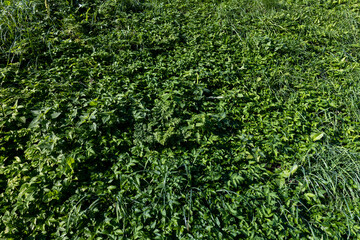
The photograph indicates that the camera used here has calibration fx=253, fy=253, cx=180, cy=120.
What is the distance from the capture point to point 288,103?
3559mm

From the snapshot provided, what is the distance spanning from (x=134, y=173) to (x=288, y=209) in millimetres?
1537

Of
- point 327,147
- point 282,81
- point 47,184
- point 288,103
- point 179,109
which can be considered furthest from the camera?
point 282,81

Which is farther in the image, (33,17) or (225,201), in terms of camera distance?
(33,17)

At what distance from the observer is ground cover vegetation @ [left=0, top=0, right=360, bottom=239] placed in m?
2.30

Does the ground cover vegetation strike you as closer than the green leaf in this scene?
Yes

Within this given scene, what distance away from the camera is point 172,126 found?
301 cm

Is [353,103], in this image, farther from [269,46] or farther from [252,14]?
[252,14]

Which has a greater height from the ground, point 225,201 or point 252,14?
point 252,14

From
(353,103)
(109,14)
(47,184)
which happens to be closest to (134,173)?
(47,184)

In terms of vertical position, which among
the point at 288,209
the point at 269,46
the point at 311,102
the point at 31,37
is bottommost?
the point at 288,209

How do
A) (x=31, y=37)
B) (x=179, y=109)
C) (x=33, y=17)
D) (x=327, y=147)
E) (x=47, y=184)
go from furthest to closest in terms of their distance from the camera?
1. (x=33, y=17)
2. (x=31, y=37)
3. (x=179, y=109)
4. (x=327, y=147)
5. (x=47, y=184)

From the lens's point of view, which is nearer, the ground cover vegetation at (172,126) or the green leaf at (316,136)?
the ground cover vegetation at (172,126)

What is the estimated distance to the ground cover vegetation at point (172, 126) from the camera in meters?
2.30

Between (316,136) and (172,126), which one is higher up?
(172,126)
